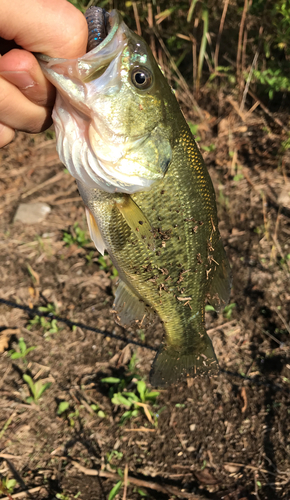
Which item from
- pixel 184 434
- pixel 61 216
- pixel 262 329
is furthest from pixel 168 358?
pixel 61 216

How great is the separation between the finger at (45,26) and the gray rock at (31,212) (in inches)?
105

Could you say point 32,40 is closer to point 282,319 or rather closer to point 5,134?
point 5,134

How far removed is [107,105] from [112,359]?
2.03 metres

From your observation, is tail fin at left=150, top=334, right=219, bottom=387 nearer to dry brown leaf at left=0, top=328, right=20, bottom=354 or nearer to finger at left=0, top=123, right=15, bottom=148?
finger at left=0, top=123, right=15, bottom=148

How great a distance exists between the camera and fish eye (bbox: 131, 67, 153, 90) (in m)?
1.32

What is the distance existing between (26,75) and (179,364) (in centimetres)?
155

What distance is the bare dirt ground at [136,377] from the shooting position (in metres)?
2.25

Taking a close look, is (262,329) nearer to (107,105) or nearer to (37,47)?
(107,105)

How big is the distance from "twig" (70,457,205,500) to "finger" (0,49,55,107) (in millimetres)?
2153

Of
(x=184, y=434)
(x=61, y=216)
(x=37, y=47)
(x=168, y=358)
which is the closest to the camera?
(x=37, y=47)

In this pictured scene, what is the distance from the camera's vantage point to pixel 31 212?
383 centimetres

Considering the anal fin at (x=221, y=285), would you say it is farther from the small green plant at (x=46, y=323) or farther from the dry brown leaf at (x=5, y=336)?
the dry brown leaf at (x=5, y=336)

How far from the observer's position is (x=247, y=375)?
2.68 m

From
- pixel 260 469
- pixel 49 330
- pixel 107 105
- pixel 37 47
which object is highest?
pixel 37 47
